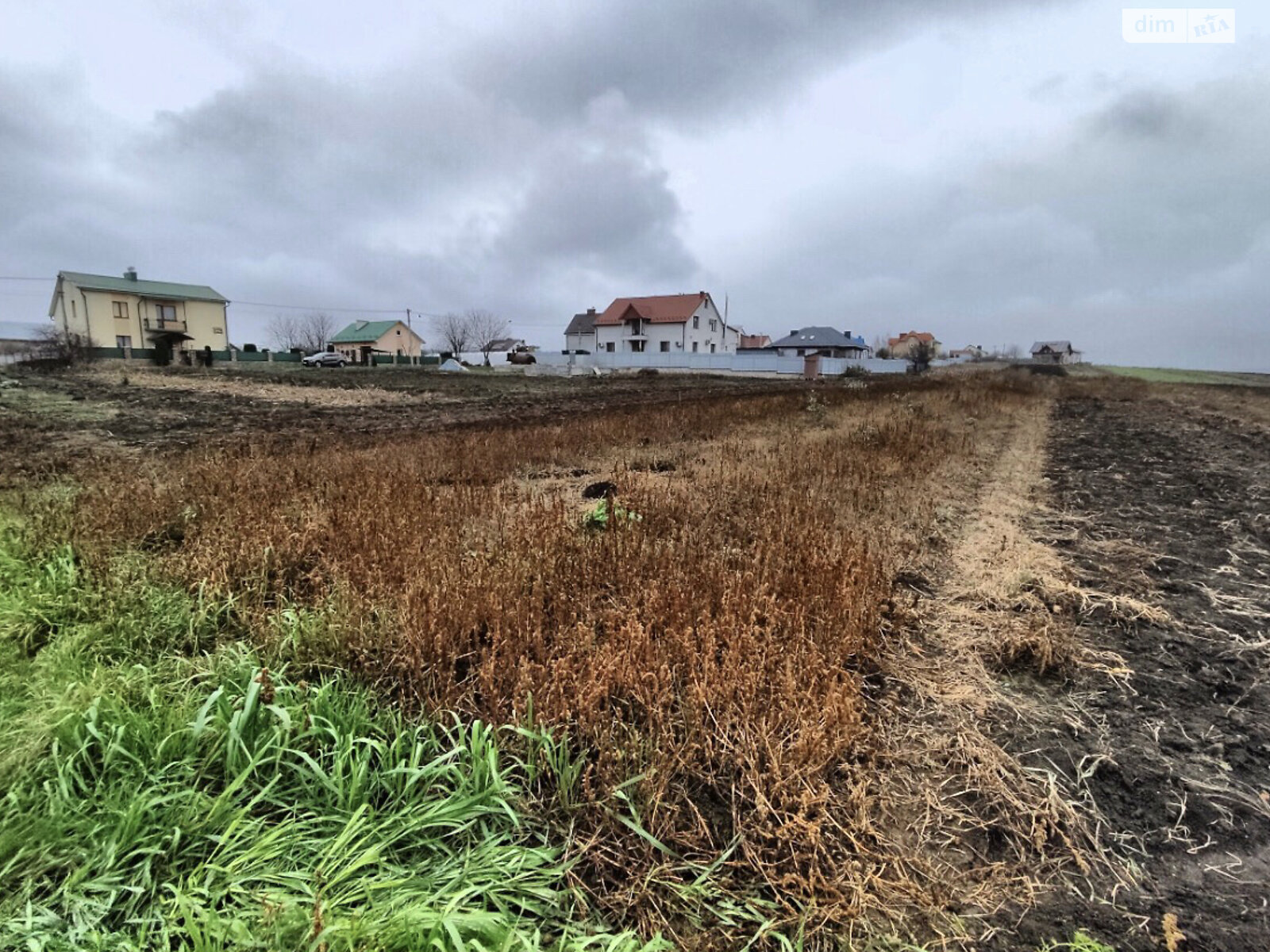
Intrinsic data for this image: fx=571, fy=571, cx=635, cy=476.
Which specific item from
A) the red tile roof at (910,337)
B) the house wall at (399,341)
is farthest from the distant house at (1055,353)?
the house wall at (399,341)

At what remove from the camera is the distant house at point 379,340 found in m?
85.0

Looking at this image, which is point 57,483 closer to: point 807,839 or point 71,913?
point 71,913

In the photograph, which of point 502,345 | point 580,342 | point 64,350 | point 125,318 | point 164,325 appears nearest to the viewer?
point 64,350

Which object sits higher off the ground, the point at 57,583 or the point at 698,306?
the point at 698,306

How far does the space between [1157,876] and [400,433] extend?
40.1 ft

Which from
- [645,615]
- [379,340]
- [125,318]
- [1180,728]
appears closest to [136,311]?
[125,318]

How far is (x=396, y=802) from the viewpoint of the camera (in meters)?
2.01

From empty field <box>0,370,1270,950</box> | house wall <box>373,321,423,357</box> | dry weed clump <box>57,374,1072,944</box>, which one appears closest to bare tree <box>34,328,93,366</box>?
dry weed clump <box>57,374,1072,944</box>

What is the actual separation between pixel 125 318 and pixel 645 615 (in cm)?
7682

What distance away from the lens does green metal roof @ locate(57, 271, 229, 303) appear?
56.4 metres

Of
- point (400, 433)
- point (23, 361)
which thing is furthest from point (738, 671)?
point (23, 361)

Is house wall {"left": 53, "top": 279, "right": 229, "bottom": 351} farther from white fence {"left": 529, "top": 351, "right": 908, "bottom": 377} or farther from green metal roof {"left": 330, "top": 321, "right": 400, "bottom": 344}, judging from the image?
white fence {"left": 529, "top": 351, "right": 908, "bottom": 377}

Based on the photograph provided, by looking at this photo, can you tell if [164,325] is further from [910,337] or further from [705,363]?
[910,337]

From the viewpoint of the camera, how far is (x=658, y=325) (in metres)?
74.8
